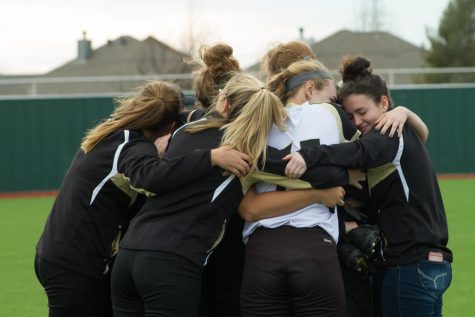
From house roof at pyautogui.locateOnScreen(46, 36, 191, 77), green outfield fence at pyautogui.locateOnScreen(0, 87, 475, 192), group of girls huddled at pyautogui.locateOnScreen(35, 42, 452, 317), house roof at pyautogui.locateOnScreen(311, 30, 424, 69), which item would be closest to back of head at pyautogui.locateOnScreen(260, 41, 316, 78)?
group of girls huddled at pyautogui.locateOnScreen(35, 42, 452, 317)

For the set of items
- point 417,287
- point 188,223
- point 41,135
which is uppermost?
point 188,223

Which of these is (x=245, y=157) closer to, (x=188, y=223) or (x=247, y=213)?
(x=247, y=213)

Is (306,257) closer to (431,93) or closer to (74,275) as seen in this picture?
(74,275)

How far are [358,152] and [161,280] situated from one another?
1.16m

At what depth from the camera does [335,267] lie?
4.31 metres

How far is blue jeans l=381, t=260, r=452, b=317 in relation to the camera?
4617 mm

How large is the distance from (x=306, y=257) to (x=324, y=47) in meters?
55.7

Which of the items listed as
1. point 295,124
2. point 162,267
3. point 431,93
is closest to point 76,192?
point 162,267

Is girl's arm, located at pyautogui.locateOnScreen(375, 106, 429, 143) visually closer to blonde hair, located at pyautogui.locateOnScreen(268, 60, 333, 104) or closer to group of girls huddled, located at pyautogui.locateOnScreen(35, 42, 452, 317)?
group of girls huddled, located at pyautogui.locateOnScreen(35, 42, 452, 317)

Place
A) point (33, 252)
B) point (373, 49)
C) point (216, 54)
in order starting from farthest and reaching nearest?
point (373, 49) < point (33, 252) < point (216, 54)

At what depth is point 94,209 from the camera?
191 inches

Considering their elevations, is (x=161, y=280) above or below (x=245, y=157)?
below

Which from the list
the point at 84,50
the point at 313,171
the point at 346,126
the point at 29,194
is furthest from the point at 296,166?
the point at 84,50

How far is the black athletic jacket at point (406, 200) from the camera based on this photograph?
15.2ft
